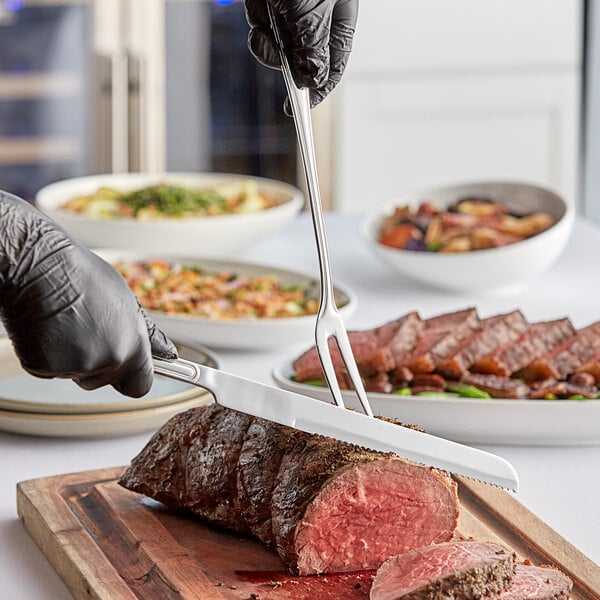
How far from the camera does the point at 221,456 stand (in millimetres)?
1700

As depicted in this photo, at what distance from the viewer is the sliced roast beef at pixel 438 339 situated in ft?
7.16

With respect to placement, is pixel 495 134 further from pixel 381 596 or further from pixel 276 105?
pixel 381 596

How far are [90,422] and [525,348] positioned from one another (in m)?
0.90

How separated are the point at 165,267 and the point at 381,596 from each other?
1.81 metres

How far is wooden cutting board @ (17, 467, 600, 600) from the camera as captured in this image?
1508 mm

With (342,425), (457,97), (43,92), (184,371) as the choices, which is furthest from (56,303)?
(457,97)

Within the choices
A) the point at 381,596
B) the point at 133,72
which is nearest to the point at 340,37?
the point at 381,596

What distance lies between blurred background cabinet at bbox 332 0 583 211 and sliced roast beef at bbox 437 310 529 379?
13.7 ft

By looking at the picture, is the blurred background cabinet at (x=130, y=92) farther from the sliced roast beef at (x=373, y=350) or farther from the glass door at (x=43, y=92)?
the sliced roast beef at (x=373, y=350)

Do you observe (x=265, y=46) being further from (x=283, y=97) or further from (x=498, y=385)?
(x=283, y=97)

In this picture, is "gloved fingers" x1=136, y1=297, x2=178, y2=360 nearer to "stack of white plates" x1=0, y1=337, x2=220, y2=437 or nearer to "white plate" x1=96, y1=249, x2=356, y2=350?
"stack of white plates" x1=0, y1=337, x2=220, y2=437

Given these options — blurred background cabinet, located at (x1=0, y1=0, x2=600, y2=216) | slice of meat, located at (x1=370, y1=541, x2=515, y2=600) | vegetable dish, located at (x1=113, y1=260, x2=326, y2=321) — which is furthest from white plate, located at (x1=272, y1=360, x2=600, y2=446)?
blurred background cabinet, located at (x1=0, y1=0, x2=600, y2=216)

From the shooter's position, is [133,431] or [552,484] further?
[133,431]

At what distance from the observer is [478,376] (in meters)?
2.17
